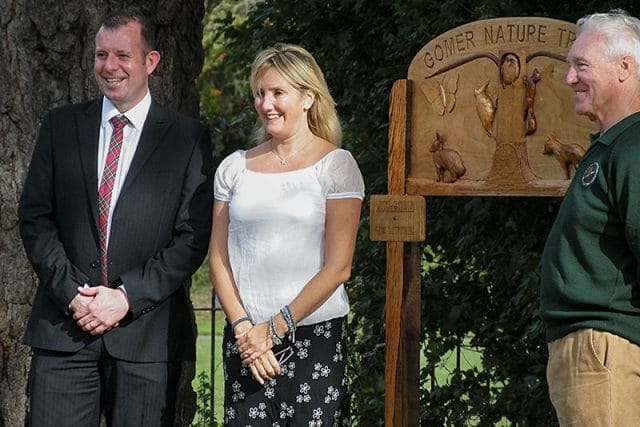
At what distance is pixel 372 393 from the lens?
21.0 ft

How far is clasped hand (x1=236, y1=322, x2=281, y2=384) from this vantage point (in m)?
4.09

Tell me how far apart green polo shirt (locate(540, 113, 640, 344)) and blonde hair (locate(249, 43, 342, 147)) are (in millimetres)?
1136

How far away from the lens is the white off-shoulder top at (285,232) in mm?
4156

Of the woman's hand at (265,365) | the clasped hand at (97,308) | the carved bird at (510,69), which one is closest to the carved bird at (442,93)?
the carved bird at (510,69)

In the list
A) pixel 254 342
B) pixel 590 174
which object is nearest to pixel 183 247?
pixel 254 342

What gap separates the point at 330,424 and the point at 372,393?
2285mm

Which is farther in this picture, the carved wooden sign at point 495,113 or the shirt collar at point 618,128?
the carved wooden sign at point 495,113

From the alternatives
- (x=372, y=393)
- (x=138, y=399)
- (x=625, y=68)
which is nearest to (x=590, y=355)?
(x=625, y=68)

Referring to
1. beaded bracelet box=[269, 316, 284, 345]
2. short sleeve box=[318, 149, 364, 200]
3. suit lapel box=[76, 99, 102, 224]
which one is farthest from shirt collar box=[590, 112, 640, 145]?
suit lapel box=[76, 99, 102, 224]

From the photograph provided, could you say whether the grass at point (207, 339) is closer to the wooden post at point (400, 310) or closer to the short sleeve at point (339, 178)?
the wooden post at point (400, 310)

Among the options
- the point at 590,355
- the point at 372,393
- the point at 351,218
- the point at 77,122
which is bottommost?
the point at 372,393

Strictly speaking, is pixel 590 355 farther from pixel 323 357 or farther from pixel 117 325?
pixel 117 325

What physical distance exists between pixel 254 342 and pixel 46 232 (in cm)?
84

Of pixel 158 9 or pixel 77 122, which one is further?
pixel 158 9
